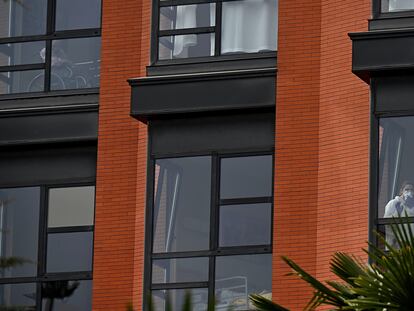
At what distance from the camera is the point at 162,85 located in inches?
930

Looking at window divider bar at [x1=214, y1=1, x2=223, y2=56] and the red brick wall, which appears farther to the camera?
window divider bar at [x1=214, y1=1, x2=223, y2=56]

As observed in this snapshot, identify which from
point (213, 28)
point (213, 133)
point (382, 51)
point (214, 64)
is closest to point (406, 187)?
point (382, 51)

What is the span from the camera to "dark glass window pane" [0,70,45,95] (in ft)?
83.0

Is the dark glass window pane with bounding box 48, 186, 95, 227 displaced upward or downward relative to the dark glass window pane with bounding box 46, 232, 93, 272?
upward

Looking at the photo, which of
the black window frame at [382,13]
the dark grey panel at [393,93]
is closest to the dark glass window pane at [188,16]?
the black window frame at [382,13]

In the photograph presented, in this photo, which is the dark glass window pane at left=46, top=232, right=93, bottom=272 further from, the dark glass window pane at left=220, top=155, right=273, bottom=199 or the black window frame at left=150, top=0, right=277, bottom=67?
the black window frame at left=150, top=0, right=277, bottom=67

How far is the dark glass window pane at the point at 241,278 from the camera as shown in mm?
22844

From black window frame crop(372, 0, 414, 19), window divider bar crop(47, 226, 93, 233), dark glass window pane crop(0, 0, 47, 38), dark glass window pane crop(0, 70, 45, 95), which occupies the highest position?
dark glass window pane crop(0, 0, 47, 38)

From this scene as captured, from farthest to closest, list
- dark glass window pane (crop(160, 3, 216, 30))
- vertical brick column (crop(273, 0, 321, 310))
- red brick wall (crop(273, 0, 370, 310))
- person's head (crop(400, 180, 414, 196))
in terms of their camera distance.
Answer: dark glass window pane (crop(160, 3, 216, 30)) → vertical brick column (crop(273, 0, 321, 310)) → red brick wall (crop(273, 0, 370, 310)) → person's head (crop(400, 180, 414, 196))

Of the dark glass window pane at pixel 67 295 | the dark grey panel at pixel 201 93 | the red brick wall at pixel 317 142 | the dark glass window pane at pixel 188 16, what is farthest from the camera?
the dark glass window pane at pixel 67 295

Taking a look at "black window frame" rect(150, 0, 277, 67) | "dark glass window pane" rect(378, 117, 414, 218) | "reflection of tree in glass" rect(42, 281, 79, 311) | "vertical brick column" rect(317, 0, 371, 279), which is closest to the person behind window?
"dark glass window pane" rect(378, 117, 414, 218)

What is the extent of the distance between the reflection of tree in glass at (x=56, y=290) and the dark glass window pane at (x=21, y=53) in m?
3.42

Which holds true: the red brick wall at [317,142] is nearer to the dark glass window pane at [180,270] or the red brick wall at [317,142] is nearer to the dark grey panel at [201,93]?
the dark grey panel at [201,93]

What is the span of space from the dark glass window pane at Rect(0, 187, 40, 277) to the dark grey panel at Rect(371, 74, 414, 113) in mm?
5769
